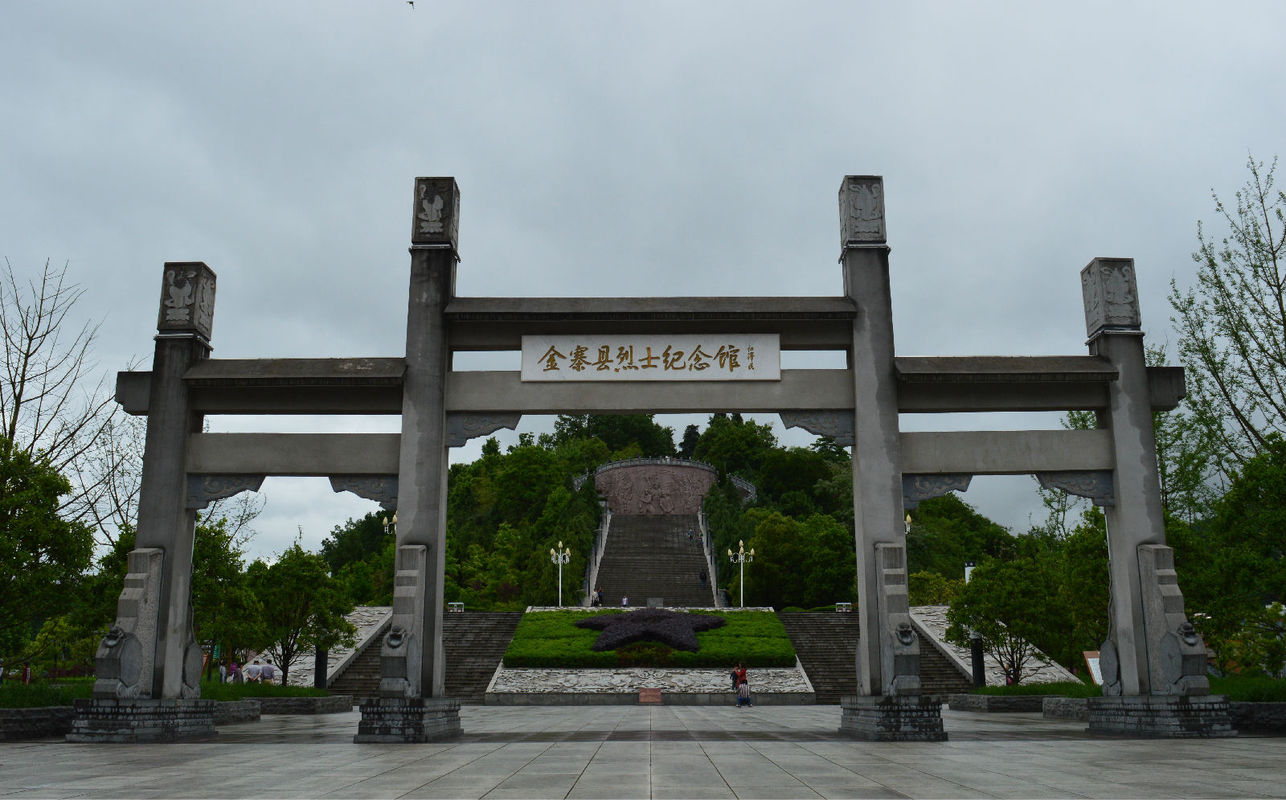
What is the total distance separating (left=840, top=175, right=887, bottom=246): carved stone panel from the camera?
41.6ft

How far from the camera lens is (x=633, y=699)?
73.6 feet

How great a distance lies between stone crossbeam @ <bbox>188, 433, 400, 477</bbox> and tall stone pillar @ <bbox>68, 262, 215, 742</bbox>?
0.50 meters

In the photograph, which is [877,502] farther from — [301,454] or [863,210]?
[301,454]

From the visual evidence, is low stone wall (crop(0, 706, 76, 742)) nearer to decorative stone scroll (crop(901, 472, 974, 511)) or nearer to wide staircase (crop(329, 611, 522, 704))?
wide staircase (crop(329, 611, 522, 704))

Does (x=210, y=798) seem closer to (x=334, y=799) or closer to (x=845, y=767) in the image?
(x=334, y=799)

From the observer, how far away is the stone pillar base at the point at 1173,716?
10977 millimetres

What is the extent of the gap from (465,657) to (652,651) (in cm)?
549

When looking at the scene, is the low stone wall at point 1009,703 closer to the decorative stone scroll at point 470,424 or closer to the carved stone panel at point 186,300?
the decorative stone scroll at point 470,424

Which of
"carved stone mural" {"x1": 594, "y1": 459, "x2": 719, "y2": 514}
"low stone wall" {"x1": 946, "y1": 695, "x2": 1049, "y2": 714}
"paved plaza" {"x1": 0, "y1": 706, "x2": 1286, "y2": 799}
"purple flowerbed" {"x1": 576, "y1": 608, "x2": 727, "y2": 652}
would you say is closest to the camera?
"paved plaza" {"x1": 0, "y1": 706, "x2": 1286, "y2": 799}

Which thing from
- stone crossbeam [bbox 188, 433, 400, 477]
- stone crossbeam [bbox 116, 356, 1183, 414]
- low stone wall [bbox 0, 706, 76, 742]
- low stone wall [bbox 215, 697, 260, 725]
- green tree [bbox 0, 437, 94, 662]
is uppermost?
stone crossbeam [bbox 116, 356, 1183, 414]

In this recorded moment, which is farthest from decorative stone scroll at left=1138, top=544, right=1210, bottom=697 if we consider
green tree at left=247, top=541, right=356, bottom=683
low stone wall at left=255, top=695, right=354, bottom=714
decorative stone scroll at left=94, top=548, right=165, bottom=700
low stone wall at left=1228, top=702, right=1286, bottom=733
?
green tree at left=247, top=541, right=356, bottom=683

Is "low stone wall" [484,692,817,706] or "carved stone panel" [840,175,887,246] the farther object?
"low stone wall" [484,692,817,706]

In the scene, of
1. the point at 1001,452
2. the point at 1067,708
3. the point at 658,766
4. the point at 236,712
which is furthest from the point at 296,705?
the point at 1001,452

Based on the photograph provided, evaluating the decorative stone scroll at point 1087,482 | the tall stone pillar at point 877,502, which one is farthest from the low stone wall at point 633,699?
the decorative stone scroll at point 1087,482
